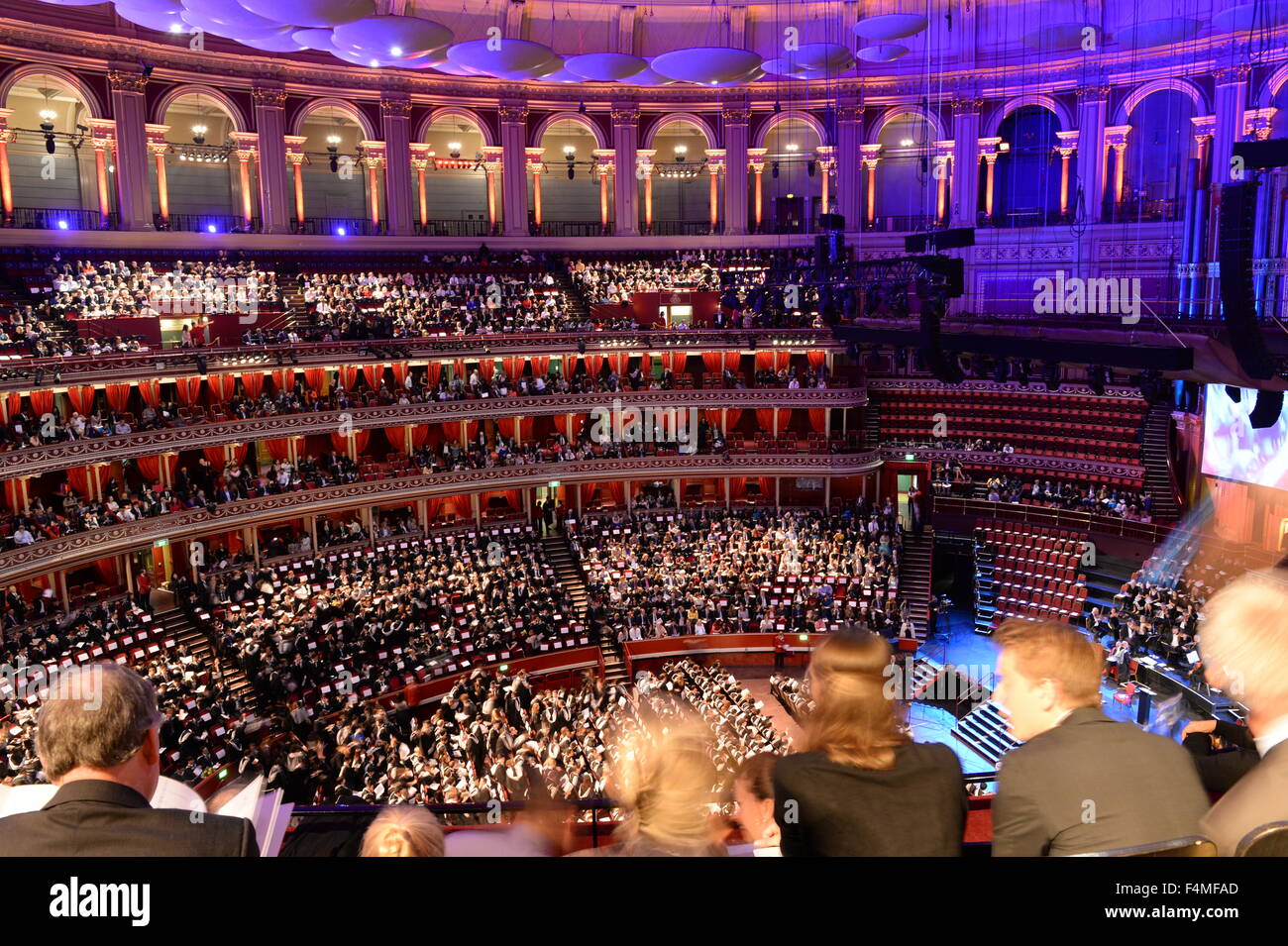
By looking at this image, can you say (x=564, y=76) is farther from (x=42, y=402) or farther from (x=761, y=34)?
(x=42, y=402)

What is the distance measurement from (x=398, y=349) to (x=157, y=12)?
49.8 feet

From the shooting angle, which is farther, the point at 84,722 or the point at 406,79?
the point at 406,79

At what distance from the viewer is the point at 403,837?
9.31ft

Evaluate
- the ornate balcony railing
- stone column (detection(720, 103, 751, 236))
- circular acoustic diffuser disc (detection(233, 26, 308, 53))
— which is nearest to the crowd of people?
the ornate balcony railing

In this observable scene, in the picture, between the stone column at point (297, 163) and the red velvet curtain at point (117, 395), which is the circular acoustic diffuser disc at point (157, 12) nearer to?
the red velvet curtain at point (117, 395)

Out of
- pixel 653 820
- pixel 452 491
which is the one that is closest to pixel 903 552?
pixel 452 491

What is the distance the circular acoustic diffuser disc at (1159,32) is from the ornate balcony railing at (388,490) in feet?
54.0

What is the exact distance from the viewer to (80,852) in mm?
2564

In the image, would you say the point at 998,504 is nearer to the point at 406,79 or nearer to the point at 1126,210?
the point at 1126,210

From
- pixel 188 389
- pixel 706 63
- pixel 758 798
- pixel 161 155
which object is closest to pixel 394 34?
pixel 706 63

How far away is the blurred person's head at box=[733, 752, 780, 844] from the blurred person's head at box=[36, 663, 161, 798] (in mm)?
1938

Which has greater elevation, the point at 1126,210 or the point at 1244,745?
the point at 1126,210

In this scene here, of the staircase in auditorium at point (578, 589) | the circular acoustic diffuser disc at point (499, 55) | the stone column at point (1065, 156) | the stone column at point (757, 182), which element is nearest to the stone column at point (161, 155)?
the staircase in auditorium at point (578, 589)
